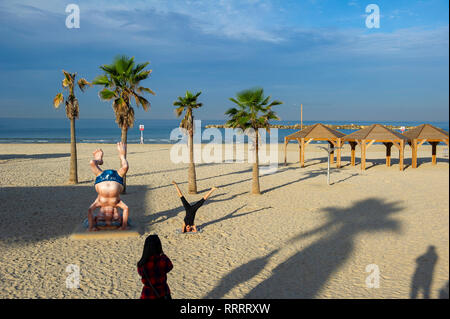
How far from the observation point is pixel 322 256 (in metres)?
8.46

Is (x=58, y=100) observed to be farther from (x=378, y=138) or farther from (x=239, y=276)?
(x=378, y=138)

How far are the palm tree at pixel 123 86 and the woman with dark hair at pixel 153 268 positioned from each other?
34.6 ft

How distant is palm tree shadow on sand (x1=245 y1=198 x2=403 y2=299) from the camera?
671 centimetres

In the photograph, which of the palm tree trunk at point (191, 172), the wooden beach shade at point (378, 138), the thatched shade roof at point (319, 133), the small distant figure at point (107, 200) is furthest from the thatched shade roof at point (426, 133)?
the small distant figure at point (107, 200)

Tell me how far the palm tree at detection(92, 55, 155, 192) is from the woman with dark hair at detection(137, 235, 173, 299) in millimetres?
10536

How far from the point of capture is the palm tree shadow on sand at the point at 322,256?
6707mm

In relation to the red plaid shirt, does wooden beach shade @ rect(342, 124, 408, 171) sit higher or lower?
higher

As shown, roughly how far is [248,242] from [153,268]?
5.48 meters

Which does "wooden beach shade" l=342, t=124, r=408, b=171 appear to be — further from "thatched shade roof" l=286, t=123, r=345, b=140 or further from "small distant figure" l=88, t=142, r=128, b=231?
"small distant figure" l=88, t=142, r=128, b=231

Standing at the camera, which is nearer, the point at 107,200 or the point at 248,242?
the point at 248,242

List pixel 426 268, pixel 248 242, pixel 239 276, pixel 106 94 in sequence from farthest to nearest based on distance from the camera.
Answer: pixel 106 94, pixel 248 242, pixel 239 276, pixel 426 268

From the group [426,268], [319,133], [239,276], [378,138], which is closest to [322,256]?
[239,276]

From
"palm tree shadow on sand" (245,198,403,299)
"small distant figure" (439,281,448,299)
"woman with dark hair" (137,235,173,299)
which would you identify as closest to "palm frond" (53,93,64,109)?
"palm tree shadow on sand" (245,198,403,299)

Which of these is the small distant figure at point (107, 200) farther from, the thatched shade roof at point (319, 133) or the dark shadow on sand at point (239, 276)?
the thatched shade roof at point (319, 133)
